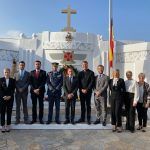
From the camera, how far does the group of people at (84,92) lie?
606cm

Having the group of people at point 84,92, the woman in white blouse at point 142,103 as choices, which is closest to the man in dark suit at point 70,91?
the group of people at point 84,92

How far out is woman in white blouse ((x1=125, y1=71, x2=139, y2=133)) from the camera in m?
6.08

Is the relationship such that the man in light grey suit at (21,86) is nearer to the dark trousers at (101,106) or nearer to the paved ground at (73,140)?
the paved ground at (73,140)

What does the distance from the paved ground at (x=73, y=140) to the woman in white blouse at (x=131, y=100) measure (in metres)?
0.23

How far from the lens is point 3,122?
19.3 ft

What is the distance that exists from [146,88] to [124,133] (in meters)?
1.11

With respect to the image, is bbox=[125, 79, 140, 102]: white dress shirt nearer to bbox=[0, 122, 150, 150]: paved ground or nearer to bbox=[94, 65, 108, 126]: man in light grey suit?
bbox=[94, 65, 108, 126]: man in light grey suit

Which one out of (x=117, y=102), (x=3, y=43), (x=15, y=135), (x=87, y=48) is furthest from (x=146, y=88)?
(x=3, y=43)

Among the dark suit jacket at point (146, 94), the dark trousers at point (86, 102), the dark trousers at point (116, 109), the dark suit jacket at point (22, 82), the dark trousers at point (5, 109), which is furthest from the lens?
the dark trousers at point (86, 102)

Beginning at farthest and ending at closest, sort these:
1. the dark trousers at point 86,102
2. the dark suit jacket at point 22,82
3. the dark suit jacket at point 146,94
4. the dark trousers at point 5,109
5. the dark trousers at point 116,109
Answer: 1. the dark trousers at point 86,102
2. the dark suit jacket at point 22,82
3. the dark suit jacket at point 146,94
4. the dark trousers at point 116,109
5. the dark trousers at point 5,109

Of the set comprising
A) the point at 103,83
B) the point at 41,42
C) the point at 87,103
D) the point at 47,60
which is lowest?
the point at 87,103

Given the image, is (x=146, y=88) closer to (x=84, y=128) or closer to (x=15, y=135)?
(x=84, y=128)

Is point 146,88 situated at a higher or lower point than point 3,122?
higher

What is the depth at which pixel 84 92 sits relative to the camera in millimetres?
6379
